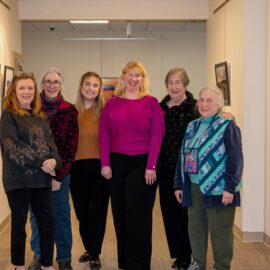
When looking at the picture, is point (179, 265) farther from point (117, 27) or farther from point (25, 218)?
point (117, 27)

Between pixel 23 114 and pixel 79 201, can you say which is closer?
pixel 23 114

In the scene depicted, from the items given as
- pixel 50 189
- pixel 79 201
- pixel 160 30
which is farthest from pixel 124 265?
pixel 160 30

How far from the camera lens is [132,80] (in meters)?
3.19

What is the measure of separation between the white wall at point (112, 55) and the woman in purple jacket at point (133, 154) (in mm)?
4869

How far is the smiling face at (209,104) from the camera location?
116 inches

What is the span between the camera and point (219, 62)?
519 centimetres

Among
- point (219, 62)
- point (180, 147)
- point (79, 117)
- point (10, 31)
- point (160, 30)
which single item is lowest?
point (180, 147)

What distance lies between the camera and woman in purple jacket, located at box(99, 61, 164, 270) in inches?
124

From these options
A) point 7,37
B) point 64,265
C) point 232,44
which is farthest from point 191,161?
point 7,37

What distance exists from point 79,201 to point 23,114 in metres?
0.85

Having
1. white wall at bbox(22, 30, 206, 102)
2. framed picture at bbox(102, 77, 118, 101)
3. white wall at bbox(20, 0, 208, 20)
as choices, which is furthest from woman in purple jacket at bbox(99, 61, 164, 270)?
white wall at bbox(22, 30, 206, 102)

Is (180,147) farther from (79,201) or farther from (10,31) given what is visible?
(10,31)

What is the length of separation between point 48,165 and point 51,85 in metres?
0.64

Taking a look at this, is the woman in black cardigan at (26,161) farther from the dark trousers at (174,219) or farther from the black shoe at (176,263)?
the black shoe at (176,263)
